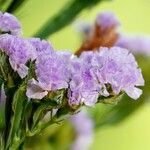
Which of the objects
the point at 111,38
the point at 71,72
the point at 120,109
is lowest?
the point at 120,109

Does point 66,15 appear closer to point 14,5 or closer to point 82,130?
point 14,5

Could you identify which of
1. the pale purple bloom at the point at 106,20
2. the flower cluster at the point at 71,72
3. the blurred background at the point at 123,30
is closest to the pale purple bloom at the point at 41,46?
the flower cluster at the point at 71,72

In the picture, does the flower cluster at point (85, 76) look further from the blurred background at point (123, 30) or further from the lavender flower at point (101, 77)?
the blurred background at point (123, 30)

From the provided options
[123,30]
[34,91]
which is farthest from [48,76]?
[123,30]

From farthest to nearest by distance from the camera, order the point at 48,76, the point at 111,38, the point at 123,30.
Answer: the point at 123,30, the point at 111,38, the point at 48,76

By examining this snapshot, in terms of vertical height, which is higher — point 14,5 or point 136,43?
point 14,5

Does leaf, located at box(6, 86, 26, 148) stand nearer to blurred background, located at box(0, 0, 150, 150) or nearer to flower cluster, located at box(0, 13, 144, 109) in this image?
flower cluster, located at box(0, 13, 144, 109)

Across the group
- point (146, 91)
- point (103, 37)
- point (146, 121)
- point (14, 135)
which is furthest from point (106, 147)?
point (14, 135)
